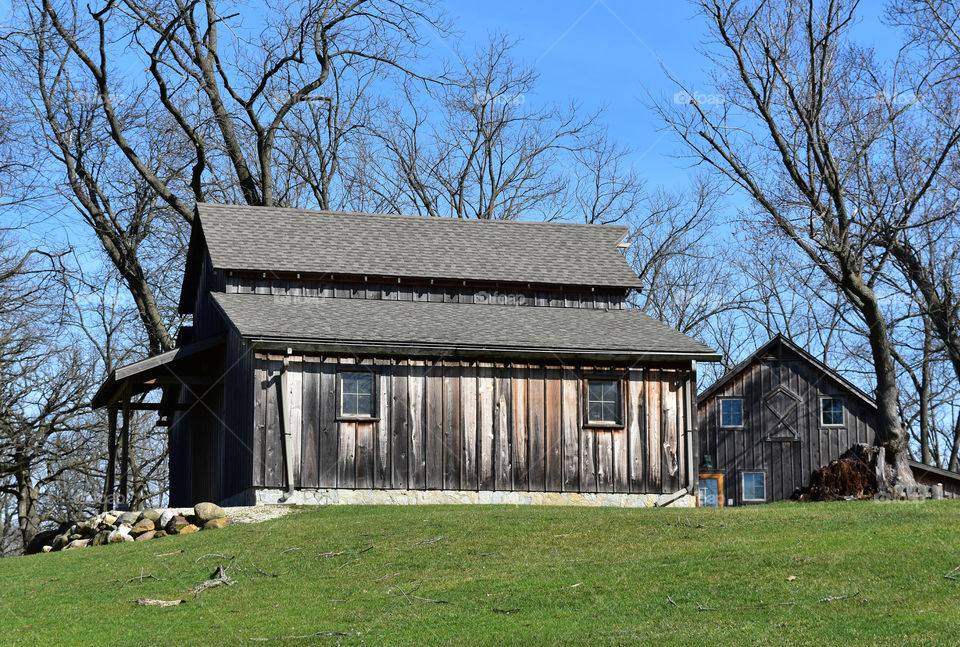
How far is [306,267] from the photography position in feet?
90.5

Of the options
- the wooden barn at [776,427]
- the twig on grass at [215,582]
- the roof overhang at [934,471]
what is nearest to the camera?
the twig on grass at [215,582]

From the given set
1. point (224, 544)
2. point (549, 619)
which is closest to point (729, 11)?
point (224, 544)

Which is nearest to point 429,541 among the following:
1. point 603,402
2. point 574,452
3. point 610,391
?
point 574,452

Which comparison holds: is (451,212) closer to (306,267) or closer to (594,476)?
(306,267)

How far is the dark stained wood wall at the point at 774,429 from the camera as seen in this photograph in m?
35.4

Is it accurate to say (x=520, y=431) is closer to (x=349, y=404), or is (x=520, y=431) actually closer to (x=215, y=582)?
(x=349, y=404)

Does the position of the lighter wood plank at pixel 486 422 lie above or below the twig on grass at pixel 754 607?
above

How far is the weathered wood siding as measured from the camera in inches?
1081

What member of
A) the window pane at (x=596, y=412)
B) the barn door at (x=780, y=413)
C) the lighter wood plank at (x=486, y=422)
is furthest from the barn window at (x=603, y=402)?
the barn door at (x=780, y=413)

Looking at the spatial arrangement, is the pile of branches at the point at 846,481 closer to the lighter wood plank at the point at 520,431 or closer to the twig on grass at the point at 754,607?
the lighter wood plank at the point at 520,431

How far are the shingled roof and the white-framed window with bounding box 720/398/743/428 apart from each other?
864 cm

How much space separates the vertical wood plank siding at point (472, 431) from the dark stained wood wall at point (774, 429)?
11.3 meters

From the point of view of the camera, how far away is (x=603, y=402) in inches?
973

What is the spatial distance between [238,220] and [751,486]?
702 inches
